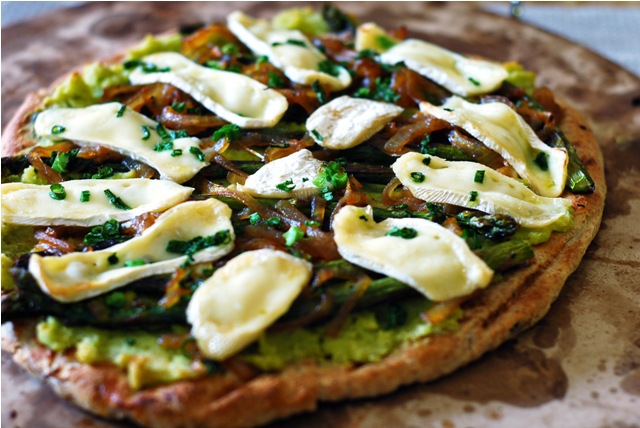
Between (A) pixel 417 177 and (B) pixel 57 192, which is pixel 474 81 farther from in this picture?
(B) pixel 57 192

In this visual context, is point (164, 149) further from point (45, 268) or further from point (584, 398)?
point (584, 398)

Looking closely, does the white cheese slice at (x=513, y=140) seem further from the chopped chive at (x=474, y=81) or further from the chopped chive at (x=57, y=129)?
the chopped chive at (x=57, y=129)

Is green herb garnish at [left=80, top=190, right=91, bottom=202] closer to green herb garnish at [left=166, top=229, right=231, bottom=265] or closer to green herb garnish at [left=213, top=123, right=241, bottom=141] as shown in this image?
green herb garnish at [left=166, top=229, right=231, bottom=265]

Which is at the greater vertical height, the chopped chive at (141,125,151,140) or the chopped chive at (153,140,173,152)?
the chopped chive at (141,125,151,140)

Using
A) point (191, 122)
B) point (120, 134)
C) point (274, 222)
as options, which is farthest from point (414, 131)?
point (120, 134)

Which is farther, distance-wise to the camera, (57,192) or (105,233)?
(57,192)

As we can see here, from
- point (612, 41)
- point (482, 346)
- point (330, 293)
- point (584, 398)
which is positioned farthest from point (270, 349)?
point (612, 41)

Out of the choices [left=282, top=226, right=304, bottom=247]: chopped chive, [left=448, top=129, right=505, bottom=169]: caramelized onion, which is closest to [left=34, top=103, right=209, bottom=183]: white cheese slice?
[left=282, top=226, right=304, bottom=247]: chopped chive
